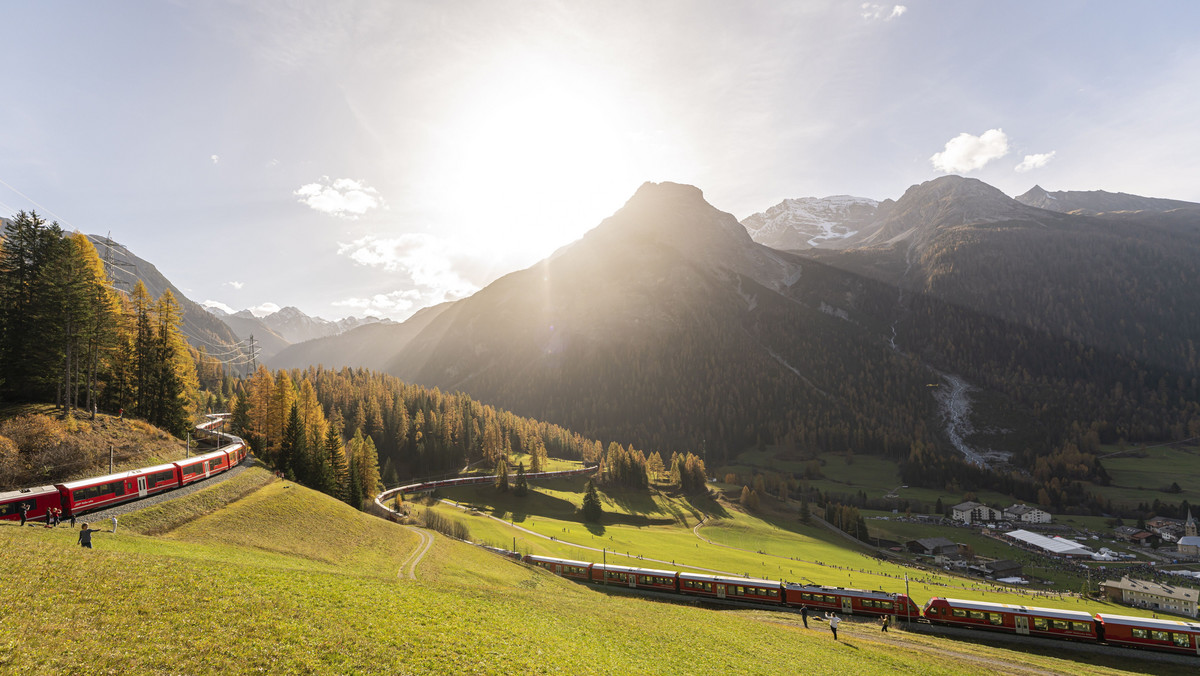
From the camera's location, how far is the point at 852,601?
50.7 meters

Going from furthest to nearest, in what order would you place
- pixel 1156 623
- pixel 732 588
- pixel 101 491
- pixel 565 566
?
1. pixel 565 566
2. pixel 732 588
3. pixel 1156 623
4. pixel 101 491

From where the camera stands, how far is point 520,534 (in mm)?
87000

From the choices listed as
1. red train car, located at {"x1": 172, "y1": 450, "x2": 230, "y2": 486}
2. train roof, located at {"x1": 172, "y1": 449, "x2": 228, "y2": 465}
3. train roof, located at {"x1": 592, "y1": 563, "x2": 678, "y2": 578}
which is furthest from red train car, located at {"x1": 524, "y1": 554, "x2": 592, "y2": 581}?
train roof, located at {"x1": 172, "y1": 449, "x2": 228, "y2": 465}

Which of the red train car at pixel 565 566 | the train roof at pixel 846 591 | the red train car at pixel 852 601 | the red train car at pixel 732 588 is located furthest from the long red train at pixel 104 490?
the train roof at pixel 846 591

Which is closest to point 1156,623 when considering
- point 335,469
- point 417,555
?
point 417,555

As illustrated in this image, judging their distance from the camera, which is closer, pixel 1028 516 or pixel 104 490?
pixel 104 490

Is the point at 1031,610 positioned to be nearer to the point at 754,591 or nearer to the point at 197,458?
the point at 754,591

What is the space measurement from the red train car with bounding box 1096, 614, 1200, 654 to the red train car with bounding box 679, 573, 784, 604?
1125 inches

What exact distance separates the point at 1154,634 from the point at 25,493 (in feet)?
302

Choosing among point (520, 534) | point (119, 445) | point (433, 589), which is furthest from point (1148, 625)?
point (119, 445)

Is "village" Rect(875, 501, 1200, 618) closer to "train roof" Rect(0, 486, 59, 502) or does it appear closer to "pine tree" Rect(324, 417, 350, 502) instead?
"pine tree" Rect(324, 417, 350, 502)

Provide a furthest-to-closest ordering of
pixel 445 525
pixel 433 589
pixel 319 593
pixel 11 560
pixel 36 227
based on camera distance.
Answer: pixel 445 525 → pixel 36 227 → pixel 433 589 → pixel 319 593 → pixel 11 560

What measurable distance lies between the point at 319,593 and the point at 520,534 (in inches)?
2680

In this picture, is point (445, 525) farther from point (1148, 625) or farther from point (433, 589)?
point (1148, 625)
